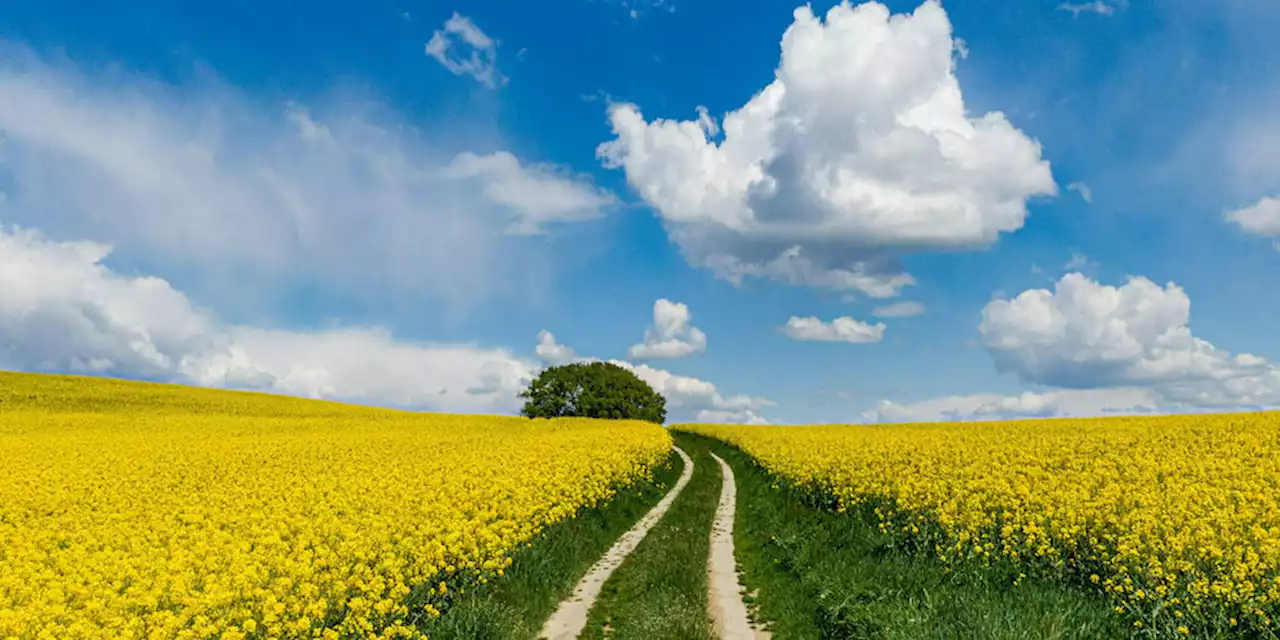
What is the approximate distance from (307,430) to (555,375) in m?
37.3

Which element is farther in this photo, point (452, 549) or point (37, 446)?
point (37, 446)

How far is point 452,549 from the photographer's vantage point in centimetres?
1145

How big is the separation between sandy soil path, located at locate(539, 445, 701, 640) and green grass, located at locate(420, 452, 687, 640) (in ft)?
0.47

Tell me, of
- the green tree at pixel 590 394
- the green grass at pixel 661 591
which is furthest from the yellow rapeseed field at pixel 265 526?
the green tree at pixel 590 394

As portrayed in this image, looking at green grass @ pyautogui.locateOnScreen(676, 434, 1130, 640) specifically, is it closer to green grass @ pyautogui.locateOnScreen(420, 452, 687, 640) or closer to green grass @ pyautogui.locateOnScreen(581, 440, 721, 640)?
green grass @ pyautogui.locateOnScreen(581, 440, 721, 640)

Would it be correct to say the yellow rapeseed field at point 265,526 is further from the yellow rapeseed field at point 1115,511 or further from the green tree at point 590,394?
the green tree at point 590,394

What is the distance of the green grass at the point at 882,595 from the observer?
29.0ft

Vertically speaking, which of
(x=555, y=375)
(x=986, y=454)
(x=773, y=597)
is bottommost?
(x=773, y=597)

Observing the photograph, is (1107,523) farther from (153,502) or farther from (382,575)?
(153,502)

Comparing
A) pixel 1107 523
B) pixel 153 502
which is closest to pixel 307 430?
pixel 153 502

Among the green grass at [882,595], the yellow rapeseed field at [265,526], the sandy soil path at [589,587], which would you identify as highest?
the yellow rapeseed field at [265,526]

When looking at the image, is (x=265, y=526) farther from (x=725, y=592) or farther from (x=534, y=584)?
(x=725, y=592)

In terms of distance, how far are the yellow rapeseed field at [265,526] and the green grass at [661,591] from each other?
188 cm

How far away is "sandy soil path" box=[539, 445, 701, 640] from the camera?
11359 mm
